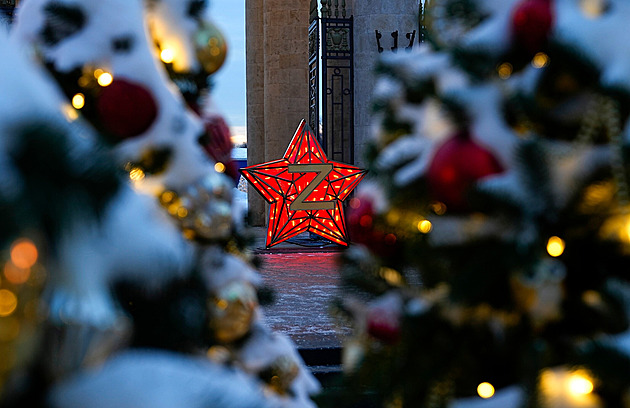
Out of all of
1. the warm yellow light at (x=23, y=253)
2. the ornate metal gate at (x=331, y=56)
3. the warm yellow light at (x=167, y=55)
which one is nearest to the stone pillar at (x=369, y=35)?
the ornate metal gate at (x=331, y=56)

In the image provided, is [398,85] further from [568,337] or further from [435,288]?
[568,337]

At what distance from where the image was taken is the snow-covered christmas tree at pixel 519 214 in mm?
1564

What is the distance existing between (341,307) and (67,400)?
150 cm

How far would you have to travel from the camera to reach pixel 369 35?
11.3 m

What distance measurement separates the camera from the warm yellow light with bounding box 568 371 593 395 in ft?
4.99

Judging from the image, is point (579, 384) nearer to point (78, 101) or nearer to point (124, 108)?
point (124, 108)

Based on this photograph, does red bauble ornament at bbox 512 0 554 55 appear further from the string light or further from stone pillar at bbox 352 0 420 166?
stone pillar at bbox 352 0 420 166

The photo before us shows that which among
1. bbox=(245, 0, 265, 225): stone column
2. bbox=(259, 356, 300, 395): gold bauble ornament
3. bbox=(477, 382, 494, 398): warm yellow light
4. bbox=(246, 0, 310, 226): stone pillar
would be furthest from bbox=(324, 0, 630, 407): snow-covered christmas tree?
bbox=(245, 0, 265, 225): stone column

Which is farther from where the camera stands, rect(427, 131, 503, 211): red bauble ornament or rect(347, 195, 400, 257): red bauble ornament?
rect(347, 195, 400, 257): red bauble ornament

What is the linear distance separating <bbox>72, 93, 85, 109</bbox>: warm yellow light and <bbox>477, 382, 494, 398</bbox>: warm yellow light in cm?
117

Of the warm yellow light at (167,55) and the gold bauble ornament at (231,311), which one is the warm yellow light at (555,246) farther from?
the warm yellow light at (167,55)

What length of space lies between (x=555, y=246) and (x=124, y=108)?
1.05 meters

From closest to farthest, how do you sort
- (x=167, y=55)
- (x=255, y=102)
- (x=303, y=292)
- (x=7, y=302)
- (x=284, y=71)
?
(x=7, y=302)
(x=167, y=55)
(x=303, y=292)
(x=284, y=71)
(x=255, y=102)

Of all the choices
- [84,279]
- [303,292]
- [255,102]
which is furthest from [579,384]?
[255,102]
